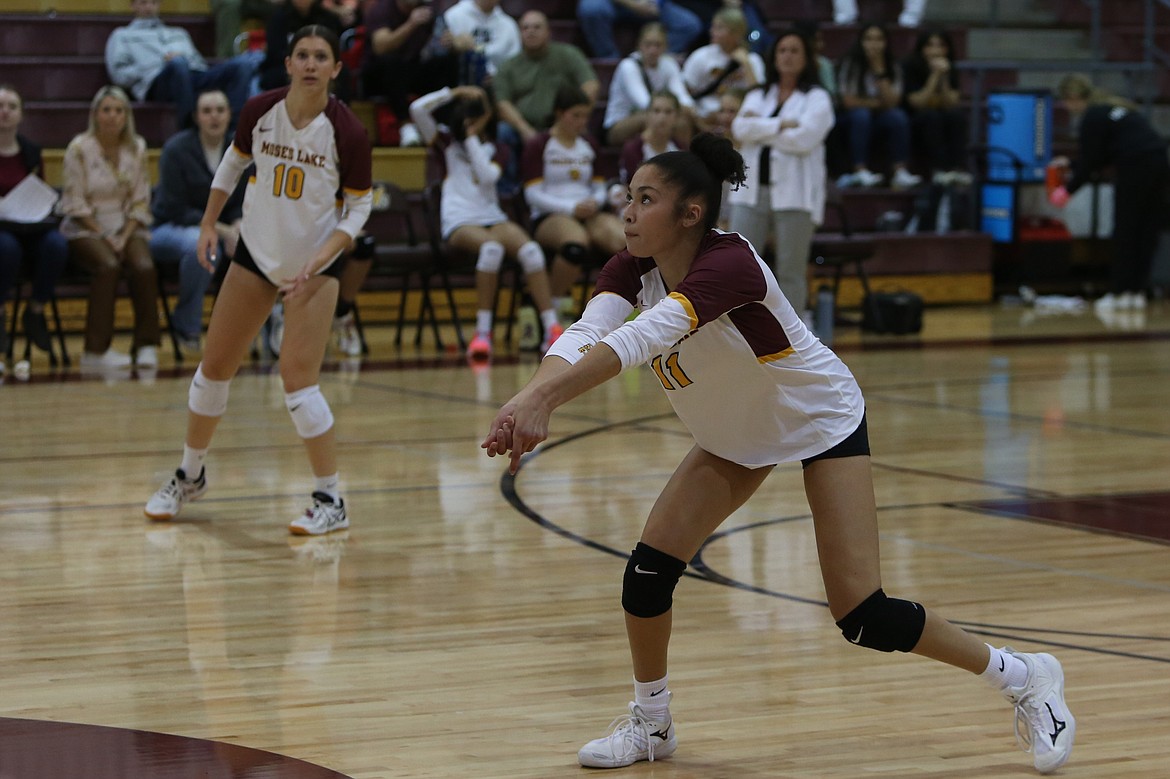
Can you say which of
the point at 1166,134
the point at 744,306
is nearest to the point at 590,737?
the point at 744,306

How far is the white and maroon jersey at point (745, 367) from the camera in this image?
3.38 meters

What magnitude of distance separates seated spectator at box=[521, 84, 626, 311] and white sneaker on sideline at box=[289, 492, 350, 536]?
5.69 m

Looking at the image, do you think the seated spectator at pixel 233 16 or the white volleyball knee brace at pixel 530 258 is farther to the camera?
the seated spectator at pixel 233 16

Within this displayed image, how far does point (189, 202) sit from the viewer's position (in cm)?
1056

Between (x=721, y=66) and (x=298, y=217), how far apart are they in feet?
28.0

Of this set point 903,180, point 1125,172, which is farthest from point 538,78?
point 1125,172

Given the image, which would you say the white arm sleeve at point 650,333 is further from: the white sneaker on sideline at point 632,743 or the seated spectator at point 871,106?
the seated spectator at point 871,106

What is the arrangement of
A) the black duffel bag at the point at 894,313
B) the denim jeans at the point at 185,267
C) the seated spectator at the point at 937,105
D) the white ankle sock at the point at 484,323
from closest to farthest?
the denim jeans at the point at 185,267 → the white ankle sock at the point at 484,323 → the black duffel bag at the point at 894,313 → the seated spectator at the point at 937,105

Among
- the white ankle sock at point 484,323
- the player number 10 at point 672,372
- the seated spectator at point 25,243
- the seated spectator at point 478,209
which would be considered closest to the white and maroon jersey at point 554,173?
the seated spectator at point 478,209

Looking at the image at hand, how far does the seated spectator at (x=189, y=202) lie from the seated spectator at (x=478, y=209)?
4.71 ft

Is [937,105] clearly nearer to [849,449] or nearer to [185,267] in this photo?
[185,267]

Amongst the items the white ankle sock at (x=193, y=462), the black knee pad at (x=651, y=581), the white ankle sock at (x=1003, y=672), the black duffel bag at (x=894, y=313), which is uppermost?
the black knee pad at (x=651, y=581)

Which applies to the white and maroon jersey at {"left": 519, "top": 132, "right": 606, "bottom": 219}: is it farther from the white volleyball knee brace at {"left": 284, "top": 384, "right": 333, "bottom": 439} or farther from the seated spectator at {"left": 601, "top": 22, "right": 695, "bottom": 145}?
the white volleyball knee brace at {"left": 284, "top": 384, "right": 333, "bottom": 439}

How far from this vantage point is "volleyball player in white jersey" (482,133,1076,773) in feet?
11.1
